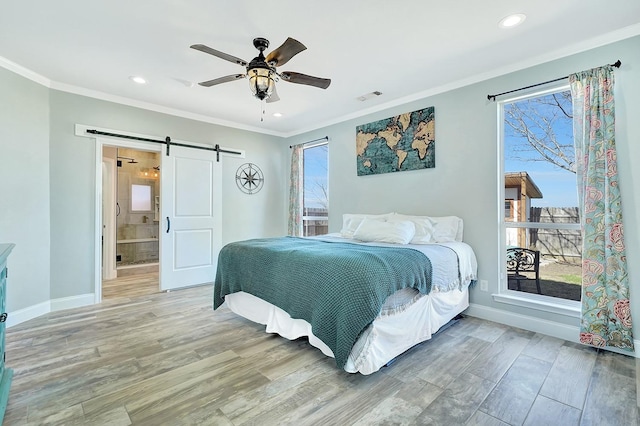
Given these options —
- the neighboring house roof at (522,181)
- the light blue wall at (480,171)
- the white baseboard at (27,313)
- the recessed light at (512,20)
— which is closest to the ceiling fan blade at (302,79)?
the recessed light at (512,20)

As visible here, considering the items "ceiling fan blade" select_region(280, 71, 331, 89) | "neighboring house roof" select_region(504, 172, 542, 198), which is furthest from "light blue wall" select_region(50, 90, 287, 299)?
"neighboring house roof" select_region(504, 172, 542, 198)

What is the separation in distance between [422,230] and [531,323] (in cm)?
132

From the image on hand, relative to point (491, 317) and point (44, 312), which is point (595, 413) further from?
point (44, 312)

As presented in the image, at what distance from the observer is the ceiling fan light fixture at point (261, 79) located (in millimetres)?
2273

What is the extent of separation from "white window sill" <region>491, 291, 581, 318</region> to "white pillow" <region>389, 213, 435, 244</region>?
88 centimetres

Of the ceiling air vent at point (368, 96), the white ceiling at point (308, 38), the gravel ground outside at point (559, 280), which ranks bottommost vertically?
the gravel ground outside at point (559, 280)

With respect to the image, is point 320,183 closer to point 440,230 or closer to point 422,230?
point 422,230

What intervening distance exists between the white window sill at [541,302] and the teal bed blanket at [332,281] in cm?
116

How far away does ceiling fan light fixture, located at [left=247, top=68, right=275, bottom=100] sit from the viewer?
7.46 feet

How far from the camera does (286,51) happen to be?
6.86 feet

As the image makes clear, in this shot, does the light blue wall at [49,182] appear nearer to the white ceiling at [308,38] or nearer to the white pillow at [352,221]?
the white ceiling at [308,38]

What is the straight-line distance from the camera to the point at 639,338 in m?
2.28

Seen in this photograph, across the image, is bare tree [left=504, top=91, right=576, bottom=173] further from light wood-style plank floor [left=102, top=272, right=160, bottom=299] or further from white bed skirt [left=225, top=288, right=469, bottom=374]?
light wood-style plank floor [left=102, top=272, right=160, bottom=299]

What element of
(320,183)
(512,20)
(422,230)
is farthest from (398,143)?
(512,20)
